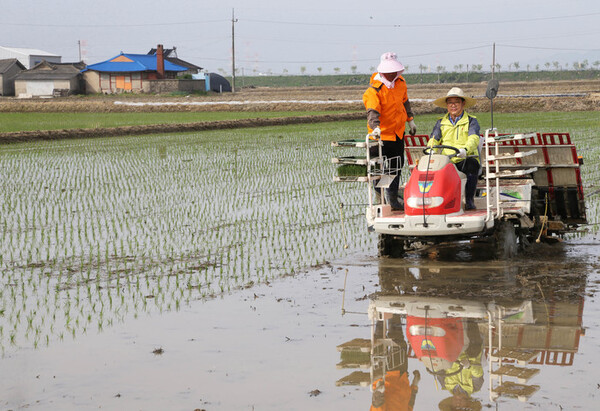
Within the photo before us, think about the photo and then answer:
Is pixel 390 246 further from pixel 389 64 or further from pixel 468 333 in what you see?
pixel 468 333

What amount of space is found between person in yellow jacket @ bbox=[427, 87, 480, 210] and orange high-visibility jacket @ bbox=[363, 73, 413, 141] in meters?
0.39

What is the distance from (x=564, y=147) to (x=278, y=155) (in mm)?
11772

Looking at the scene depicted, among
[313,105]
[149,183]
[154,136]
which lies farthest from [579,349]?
[313,105]

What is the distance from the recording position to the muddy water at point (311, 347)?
484cm

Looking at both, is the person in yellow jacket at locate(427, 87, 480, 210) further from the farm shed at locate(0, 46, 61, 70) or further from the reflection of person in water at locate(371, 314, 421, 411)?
the farm shed at locate(0, 46, 61, 70)

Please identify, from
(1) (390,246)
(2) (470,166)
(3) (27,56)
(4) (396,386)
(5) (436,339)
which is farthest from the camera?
(3) (27,56)

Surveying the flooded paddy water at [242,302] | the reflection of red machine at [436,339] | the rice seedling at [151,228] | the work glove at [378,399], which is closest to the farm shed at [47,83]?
the rice seedling at [151,228]

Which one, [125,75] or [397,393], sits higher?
[125,75]

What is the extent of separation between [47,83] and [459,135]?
62.7 meters

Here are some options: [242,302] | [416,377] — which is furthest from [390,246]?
[416,377]

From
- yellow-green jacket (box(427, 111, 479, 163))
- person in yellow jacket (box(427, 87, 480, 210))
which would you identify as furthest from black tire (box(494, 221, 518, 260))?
yellow-green jacket (box(427, 111, 479, 163))

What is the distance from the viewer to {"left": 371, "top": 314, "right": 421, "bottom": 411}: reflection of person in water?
472 cm

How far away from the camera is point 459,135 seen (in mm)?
8734

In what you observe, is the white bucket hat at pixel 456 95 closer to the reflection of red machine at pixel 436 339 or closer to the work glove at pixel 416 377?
the reflection of red machine at pixel 436 339
